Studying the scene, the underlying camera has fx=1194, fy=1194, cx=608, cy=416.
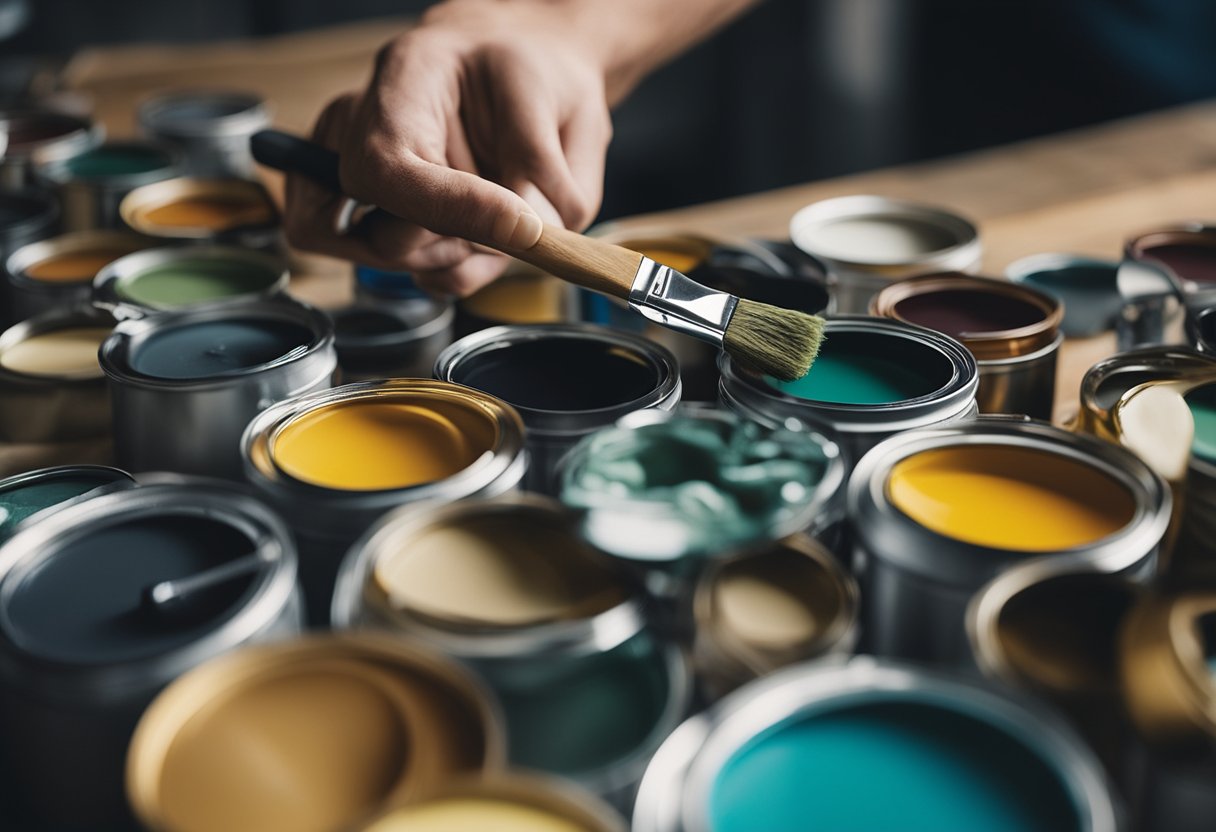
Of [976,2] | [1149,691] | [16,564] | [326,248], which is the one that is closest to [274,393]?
[16,564]

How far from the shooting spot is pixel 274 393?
1.12m

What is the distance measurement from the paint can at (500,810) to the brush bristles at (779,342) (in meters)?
0.52

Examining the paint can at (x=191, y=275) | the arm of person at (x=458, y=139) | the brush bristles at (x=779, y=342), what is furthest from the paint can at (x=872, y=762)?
the paint can at (x=191, y=275)

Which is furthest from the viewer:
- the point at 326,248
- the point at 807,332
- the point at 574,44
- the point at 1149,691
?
the point at 574,44

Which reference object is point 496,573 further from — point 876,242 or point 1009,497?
point 876,242

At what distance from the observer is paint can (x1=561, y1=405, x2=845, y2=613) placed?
0.82 m

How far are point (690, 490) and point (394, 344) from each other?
0.62 m

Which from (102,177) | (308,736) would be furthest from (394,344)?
(102,177)

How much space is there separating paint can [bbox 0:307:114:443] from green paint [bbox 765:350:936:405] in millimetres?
756

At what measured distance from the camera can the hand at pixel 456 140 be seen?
131 cm

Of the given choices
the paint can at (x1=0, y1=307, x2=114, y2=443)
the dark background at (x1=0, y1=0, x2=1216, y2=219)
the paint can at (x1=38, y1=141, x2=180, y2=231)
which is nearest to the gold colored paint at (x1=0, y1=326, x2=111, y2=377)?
the paint can at (x1=0, y1=307, x2=114, y2=443)

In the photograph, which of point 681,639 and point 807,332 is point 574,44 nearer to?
point 807,332

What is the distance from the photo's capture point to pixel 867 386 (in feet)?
3.75

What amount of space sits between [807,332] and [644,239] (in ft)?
1.63
